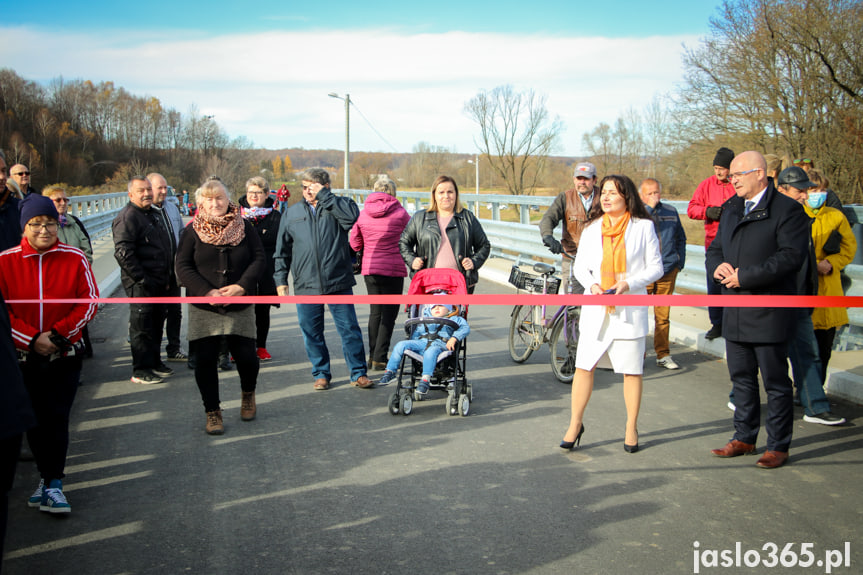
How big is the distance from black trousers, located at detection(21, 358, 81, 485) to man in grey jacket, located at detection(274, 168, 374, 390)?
2663 millimetres

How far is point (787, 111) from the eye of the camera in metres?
23.9

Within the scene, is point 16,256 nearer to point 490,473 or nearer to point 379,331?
point 490,473

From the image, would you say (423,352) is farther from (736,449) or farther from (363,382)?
(736,449)

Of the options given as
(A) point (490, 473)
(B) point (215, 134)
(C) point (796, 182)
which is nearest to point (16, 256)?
(A) point (490, 473)

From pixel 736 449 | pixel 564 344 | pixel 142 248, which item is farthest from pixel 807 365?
pixel 142 248

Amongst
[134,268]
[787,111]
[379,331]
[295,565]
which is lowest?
[295,565]

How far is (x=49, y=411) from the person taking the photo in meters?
4.28

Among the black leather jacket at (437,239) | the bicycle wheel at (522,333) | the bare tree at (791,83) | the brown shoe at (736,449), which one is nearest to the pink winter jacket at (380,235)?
the black leather jacket at (437,239)

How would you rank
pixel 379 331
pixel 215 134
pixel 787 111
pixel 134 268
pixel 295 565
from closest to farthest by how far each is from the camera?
pixel 295 565
pixel 134 268
pixel 379 331
pixel 787 111
pixel 215 134

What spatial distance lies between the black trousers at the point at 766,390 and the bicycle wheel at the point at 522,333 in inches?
110

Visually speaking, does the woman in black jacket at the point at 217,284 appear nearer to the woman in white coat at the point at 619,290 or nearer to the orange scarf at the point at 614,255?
the woman in white coat at the point at 619,290

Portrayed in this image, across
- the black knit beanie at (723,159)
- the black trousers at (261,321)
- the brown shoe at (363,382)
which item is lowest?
the brown shoe at (363,382)

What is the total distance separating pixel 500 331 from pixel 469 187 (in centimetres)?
7846

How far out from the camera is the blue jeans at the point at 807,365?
5496 millimetres
